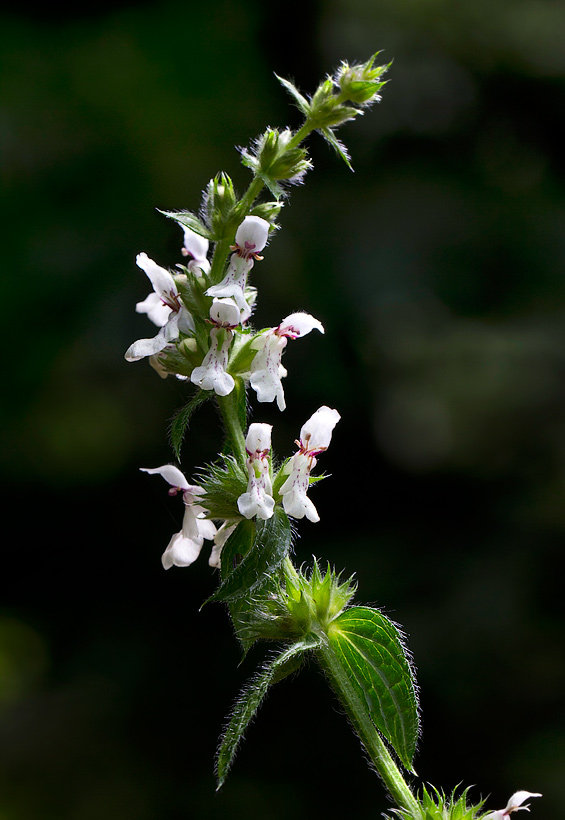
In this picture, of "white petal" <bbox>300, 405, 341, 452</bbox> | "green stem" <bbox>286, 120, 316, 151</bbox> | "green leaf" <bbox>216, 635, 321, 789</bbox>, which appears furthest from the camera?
"white petal" <bbox>300, 405, 341, 452</bbox>

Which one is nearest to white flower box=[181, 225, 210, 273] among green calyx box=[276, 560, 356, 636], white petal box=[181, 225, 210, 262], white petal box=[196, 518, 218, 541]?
white petal box=[181, 225, 210, 262]

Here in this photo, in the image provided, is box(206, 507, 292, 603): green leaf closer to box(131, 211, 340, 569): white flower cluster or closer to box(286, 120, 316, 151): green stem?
box(131, 211, 340, 569): white flower cluster

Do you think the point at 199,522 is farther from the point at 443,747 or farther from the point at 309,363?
the point at 443,747

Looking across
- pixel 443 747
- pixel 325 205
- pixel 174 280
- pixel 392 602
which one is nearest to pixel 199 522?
pixel 174 280

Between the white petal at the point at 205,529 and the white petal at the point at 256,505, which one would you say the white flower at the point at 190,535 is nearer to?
the white petal at the point at 205,529

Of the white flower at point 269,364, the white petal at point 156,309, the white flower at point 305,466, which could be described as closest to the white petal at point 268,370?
the white flower at point 269,364

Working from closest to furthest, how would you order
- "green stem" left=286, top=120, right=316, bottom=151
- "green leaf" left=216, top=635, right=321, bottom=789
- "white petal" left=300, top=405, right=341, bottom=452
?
"green leaf" left=216, top=635, right=321, bottom=789
"green stem" left=286, top=120, right=316, bottom=151
"white petal" left=300, top=405, right=341, bottom=452
